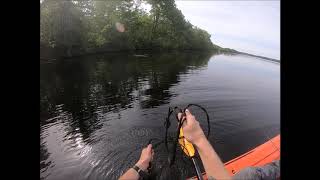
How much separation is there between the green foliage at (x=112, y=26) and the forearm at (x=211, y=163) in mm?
28366

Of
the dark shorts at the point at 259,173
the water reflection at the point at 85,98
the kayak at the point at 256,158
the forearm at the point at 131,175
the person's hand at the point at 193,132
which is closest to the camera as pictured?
the person's hand at the point at 193,132

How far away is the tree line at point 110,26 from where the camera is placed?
29016 millimetres

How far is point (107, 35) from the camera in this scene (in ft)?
123

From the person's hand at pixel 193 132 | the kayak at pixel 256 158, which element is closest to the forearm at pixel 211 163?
the person's hand at pixel 193 132

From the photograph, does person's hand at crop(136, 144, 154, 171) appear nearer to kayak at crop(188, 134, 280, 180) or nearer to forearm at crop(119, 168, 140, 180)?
forearm at crop(119, 168, 140, 180)

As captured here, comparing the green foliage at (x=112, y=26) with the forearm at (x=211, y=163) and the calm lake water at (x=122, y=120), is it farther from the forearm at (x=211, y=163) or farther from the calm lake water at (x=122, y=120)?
the forearm at (x=211, y=163)

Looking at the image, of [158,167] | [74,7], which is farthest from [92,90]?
[74,7]

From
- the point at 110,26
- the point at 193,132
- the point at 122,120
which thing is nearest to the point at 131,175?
the point at 193,132

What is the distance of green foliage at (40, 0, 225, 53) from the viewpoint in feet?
95.3

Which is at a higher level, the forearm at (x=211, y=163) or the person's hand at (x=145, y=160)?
the forearm at (x=211, y=163)

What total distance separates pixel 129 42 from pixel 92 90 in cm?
2768
